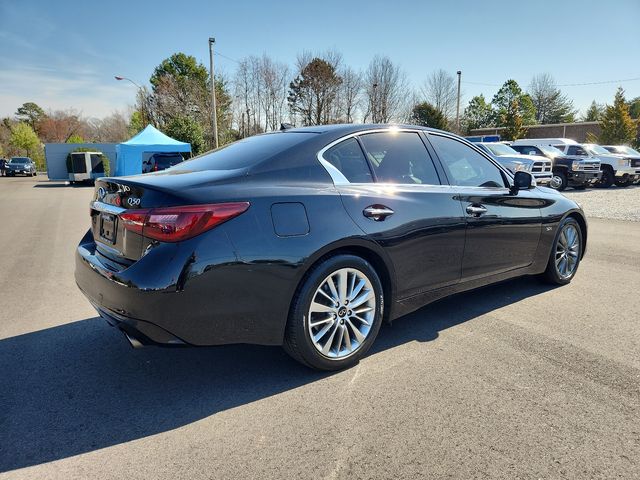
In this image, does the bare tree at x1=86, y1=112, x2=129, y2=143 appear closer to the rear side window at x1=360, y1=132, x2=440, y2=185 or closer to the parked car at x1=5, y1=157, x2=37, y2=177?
the parked car at x1=5, y1=157, x2=37, y2=177

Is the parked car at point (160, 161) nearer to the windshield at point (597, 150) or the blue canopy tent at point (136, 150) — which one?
the blue canopy tent at point (136, 150)

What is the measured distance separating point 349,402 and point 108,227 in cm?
188

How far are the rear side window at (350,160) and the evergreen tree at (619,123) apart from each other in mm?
37725

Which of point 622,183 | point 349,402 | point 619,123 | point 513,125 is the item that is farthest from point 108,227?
point 513,125

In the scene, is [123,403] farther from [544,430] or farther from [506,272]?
[506,272]

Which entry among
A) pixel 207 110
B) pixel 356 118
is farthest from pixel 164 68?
pixel 356 118

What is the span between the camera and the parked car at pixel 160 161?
66.5 feet

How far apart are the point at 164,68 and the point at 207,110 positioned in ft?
60.8

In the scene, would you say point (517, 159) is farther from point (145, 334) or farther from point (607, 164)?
point (145, 334)

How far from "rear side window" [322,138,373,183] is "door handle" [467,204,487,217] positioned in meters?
1.01

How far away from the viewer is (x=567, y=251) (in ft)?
16.5

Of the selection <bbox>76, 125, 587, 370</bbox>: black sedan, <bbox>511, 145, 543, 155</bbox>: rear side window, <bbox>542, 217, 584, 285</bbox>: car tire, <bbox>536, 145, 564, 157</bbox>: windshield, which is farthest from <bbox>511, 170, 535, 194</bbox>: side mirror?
<bbox>536, 145, 564, 157</bbox>: windshield

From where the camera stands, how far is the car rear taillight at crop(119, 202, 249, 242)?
2.50 metres

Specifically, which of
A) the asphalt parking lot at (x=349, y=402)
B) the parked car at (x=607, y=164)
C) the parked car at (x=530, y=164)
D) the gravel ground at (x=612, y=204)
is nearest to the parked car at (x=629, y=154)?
the parked car at (x=607, y=164)
